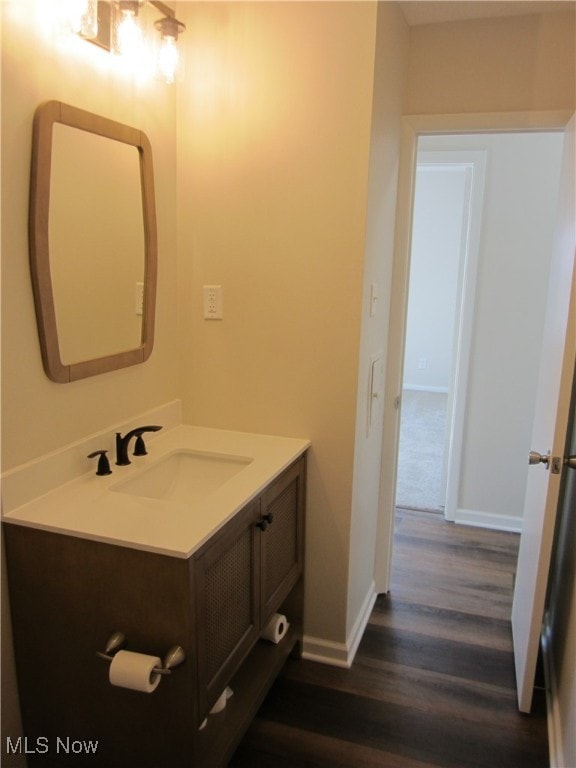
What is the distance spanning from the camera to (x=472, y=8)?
7.40ft

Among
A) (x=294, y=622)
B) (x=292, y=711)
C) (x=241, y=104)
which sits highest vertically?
(x=241, y=104)

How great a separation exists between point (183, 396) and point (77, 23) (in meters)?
1.28

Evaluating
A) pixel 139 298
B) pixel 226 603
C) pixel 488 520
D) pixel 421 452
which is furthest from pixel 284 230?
pixel 421 452

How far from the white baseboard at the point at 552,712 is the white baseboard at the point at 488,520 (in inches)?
43.1

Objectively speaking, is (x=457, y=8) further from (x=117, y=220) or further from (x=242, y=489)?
(x=242, y=489)

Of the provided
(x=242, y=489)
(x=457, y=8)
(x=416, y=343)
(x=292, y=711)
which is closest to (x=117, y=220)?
(x=242, y=489)

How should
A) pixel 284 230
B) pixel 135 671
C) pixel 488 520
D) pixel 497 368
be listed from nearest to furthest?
pixel 135 671 → pixel 284 230 → pixel 497 368 → pixel 488 520

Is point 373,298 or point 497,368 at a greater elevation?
point 373,298

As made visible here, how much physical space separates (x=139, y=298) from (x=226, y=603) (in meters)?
1.03

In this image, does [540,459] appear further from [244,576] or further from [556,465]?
[244,576]

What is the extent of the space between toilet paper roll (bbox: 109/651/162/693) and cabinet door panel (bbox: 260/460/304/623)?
532 millimetres

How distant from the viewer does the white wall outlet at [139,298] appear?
2.02 meters

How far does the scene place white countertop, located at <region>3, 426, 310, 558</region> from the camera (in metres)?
1.46

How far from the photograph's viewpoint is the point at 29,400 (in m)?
A: 1.58
